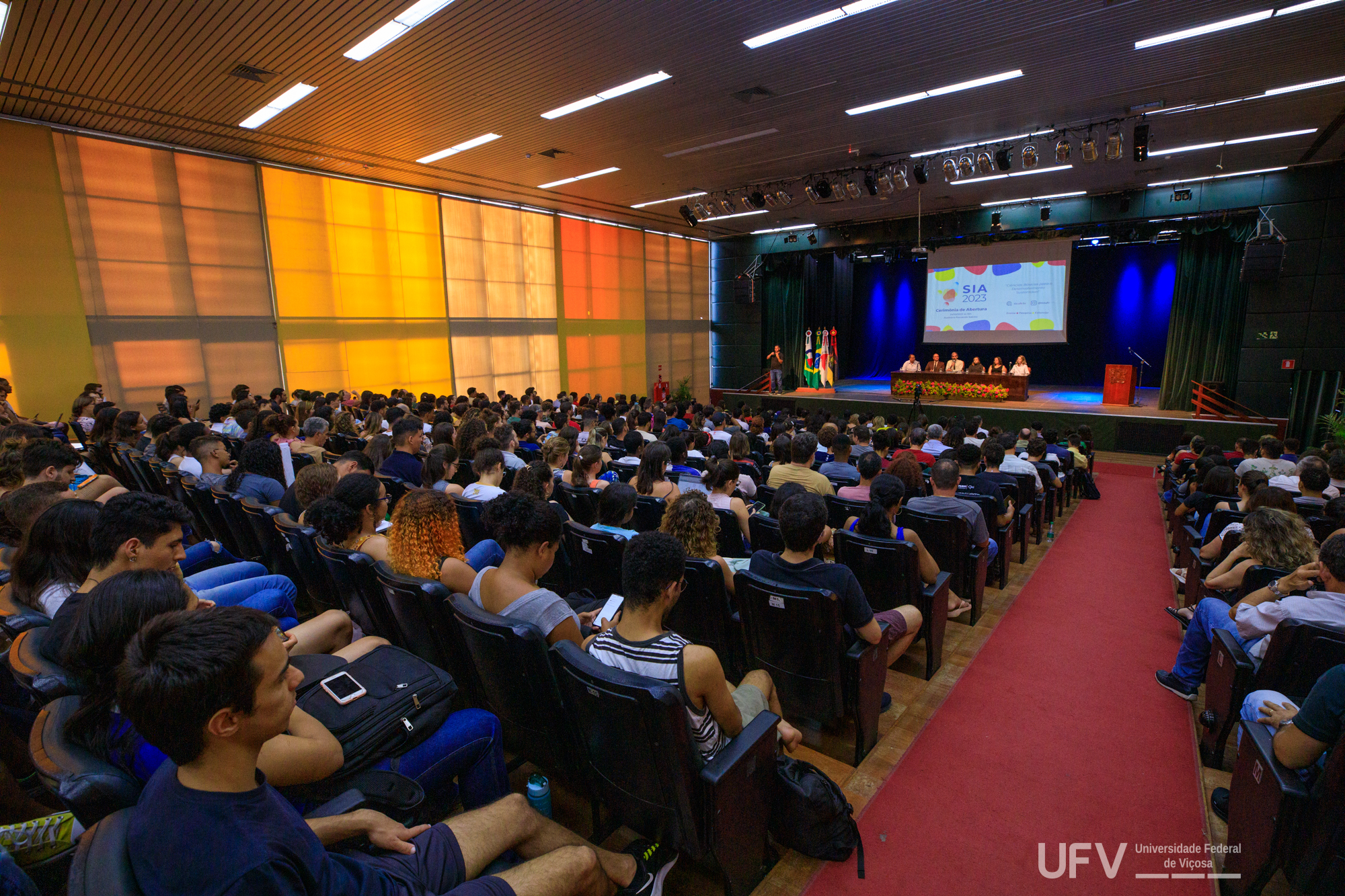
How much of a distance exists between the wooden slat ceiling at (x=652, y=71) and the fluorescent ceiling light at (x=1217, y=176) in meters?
0.44

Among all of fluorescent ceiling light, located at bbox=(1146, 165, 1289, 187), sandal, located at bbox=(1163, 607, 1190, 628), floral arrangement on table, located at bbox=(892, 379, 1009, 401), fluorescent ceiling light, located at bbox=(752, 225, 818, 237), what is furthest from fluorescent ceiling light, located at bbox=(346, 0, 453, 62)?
fluorescent ceiling light, located at bbox=(1146, 165, 1289, 187)

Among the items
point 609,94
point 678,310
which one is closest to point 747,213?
point 678,310

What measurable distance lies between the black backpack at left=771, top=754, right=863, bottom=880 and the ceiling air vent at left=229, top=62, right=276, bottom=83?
798 cm

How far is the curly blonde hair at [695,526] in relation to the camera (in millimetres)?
2873

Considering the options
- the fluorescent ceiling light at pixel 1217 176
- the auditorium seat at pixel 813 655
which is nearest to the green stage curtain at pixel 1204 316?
the fluorescent ceiling light at pixel 1217 176

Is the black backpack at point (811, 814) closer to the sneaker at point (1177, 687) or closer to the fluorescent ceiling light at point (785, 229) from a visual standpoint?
the sneaker at point (1177, 687)

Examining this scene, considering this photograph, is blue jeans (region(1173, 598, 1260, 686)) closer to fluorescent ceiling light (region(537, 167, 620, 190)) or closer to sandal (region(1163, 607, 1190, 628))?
sandal (region(1163, 607, 1190, 628))

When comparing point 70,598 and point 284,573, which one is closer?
point 70,598

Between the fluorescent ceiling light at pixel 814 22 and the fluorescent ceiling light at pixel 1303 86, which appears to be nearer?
the fluorescent ceiling light at pixel 814 22

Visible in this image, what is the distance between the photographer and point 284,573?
3836mm

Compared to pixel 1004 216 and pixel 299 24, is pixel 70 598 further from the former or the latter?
pixel 1004 216

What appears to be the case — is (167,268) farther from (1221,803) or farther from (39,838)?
(1221,803)

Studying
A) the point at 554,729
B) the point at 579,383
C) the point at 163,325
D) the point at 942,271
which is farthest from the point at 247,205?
the point at 942,271

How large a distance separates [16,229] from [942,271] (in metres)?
16.9
